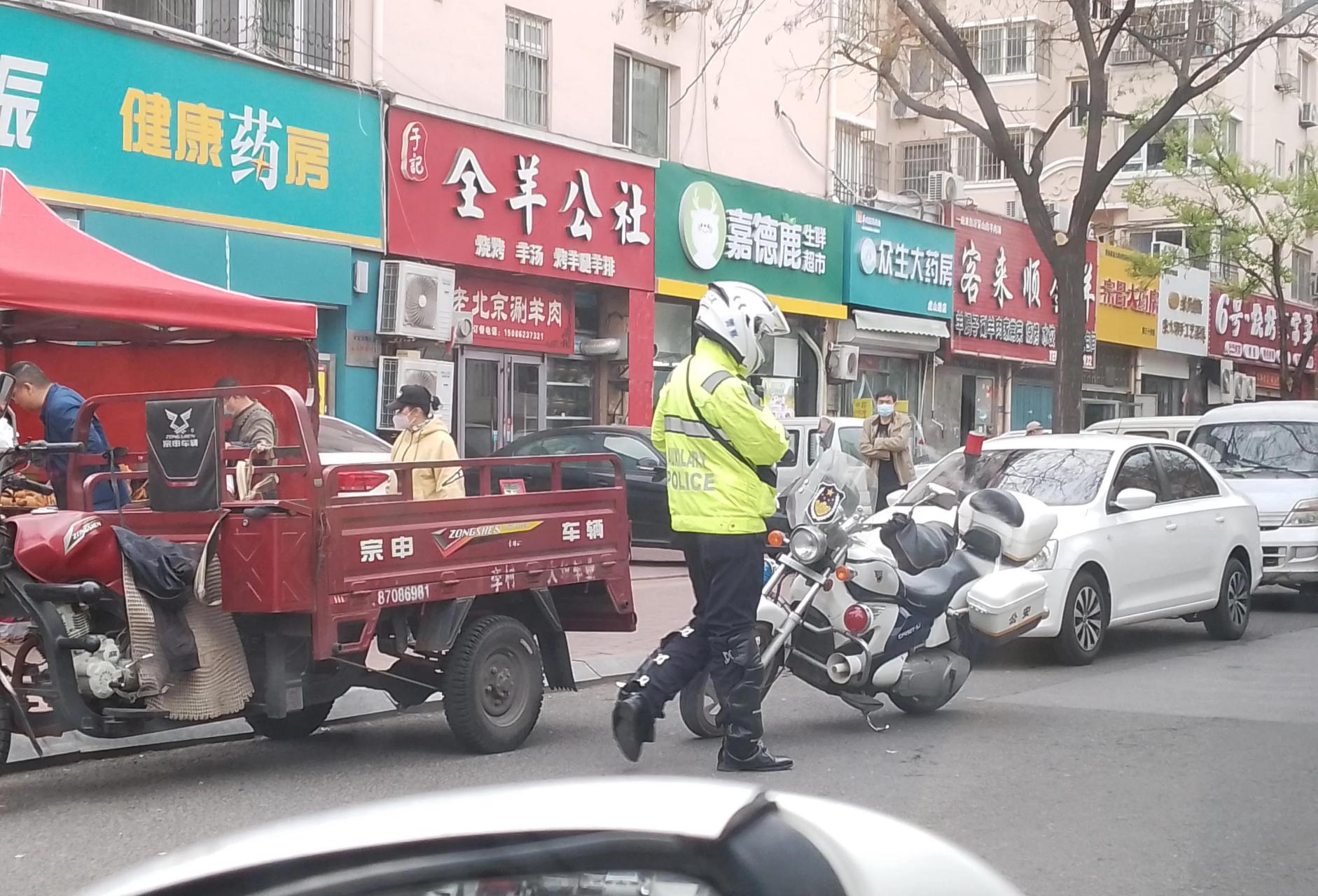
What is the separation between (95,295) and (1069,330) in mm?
11541

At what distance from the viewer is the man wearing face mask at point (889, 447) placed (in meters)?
15.3

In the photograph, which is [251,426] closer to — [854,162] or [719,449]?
[719,449]

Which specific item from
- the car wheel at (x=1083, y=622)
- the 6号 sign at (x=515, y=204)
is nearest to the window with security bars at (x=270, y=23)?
the 6号 sign at (x=515, y=204)

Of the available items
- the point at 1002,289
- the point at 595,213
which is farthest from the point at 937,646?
the point at 1002,289

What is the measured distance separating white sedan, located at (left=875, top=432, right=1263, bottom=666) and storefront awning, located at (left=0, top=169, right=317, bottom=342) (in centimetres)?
419

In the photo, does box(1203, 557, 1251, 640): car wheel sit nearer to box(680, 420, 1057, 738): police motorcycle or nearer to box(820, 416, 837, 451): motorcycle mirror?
box(680, 420, 1057, 738): police motorcycle

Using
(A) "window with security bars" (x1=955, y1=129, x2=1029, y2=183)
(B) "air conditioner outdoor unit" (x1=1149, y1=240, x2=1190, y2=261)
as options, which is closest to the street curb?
(B) "air conditioner outdoor unit" (x1=1149, y1=240, x2=1190, y2=261)

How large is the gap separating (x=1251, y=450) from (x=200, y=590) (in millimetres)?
11356

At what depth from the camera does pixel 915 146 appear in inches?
1435

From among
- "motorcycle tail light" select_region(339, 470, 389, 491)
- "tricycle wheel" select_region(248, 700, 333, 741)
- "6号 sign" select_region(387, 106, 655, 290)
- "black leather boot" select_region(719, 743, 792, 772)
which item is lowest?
"tricycle wheel" select_region(248, 700, 333, 741)

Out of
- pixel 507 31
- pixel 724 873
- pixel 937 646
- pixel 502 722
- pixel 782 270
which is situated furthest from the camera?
pixel 782 270

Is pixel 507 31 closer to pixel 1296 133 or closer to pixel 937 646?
pixel 937 646

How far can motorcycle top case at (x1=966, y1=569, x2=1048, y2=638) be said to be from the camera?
7.49 m

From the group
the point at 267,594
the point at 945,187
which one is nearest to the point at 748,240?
the point at 945,187
